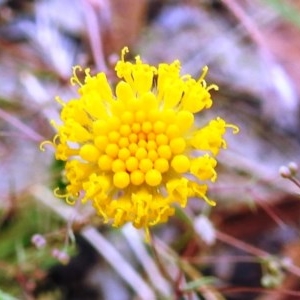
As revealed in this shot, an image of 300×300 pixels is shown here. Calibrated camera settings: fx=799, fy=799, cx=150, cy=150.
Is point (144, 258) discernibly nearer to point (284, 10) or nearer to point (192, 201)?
point (192, 201)

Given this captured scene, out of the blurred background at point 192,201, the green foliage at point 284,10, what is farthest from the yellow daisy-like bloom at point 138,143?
the green foliage at point 284,10

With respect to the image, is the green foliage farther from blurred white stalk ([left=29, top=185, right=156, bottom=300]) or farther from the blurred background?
blurred white stalk ([left=29, top=185, right=156, bottom=300])

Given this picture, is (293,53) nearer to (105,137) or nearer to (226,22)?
(226,22)

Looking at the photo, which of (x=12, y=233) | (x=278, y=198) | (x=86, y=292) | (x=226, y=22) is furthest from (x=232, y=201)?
(x=226, y=22)

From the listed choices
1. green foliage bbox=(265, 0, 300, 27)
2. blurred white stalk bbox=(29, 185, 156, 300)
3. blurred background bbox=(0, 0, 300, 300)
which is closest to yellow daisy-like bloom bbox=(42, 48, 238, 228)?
blurred background bbox=(0, 0, 300, 300)

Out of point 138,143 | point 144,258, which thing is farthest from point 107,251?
point 138,143
